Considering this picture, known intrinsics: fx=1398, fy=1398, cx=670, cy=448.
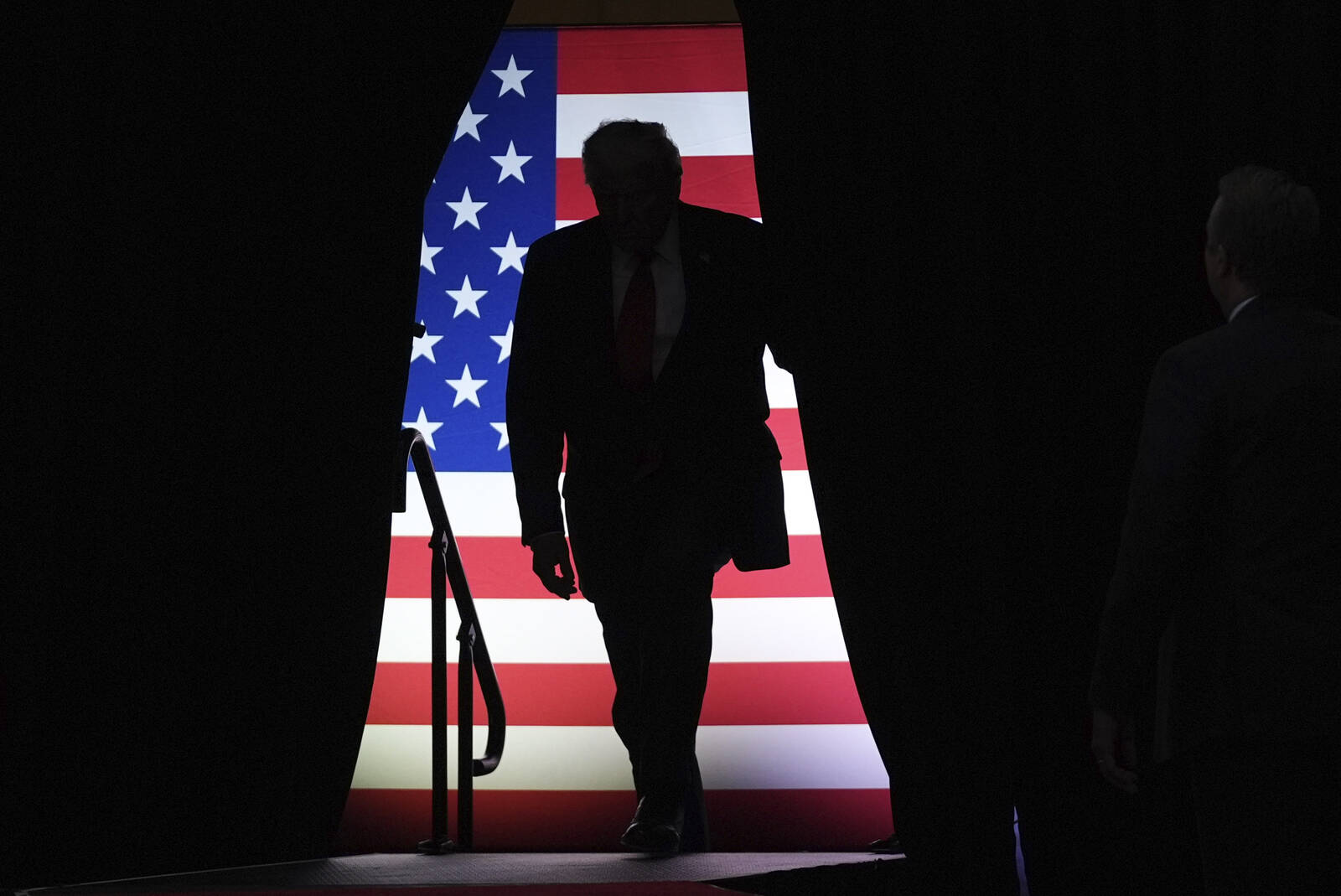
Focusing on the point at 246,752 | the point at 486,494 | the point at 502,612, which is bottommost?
the point at 246,752

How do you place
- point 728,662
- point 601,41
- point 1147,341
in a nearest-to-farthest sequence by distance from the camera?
1. point 1147,341
2. point 728,662
3. point 601,41

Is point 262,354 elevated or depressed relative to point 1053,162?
depressed

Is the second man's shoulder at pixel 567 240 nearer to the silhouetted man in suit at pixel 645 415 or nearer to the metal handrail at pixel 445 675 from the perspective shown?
the silhouetted man in suit at pixel 645 415

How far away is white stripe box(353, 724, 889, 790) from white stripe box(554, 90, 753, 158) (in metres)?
1.67

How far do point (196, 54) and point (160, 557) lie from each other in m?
0.97

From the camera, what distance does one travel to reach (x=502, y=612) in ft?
12.9

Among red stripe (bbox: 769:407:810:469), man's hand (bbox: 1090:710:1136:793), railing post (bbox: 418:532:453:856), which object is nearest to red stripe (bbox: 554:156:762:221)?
red stripe (bbox: 769:407:810:469)

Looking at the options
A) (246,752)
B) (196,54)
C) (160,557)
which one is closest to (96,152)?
(196,54)

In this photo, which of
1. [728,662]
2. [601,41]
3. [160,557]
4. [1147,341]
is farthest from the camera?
[601,41]

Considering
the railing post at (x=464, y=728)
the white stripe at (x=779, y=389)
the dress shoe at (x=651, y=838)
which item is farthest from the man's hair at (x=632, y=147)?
the white stripe at (x=779, y=389)

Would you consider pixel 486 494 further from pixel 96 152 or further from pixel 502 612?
pixel 96 152

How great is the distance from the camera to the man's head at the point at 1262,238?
62.2 inches

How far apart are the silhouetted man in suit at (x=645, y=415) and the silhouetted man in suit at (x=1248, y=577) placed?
39.2 inches

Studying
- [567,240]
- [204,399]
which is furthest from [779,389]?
[204,399]
